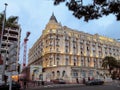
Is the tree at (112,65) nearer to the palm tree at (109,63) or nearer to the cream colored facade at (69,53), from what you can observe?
the palm tree at (109,63)

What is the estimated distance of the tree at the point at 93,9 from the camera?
371 inches

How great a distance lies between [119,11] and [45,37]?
79.9 m

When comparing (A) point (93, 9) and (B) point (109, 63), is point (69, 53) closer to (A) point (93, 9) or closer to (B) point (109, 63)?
(B) point (109, 63)

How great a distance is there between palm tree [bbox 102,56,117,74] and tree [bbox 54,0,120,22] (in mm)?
79590

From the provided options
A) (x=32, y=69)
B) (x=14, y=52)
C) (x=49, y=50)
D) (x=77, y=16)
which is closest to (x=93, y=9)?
(x=77, y=16)

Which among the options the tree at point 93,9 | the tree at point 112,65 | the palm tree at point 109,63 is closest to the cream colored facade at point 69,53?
the palm tree at point 109,63

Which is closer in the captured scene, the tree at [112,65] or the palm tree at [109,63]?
the palm tree at [109,63]

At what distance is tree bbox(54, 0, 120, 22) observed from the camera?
9.41 m

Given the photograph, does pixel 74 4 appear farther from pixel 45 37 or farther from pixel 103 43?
pixel 103 43

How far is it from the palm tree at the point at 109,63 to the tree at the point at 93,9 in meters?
79.6

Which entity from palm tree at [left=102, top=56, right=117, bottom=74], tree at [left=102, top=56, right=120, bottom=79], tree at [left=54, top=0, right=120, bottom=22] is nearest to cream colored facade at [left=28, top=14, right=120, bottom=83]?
palm tree at [left=102, top=56, right=117, bottom=74]

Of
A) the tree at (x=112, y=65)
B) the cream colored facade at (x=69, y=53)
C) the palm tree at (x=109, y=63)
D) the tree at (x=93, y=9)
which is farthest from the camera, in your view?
the tree at (x=112, y=65)

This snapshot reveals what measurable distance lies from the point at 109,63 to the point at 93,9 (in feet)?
266

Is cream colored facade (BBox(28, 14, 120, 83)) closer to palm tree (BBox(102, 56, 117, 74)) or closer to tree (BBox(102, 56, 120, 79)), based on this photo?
palm tree (BBox(102, 56, 117, 74))
